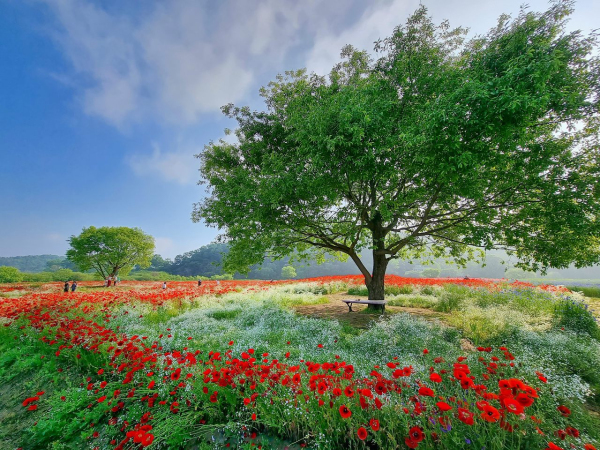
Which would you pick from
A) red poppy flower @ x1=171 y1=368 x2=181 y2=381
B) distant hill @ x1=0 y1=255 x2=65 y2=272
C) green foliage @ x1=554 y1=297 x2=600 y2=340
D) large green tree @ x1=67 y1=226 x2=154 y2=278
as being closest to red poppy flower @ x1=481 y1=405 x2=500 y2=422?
red poppy flower @ x1=171 y1=368 x2=181 y2=381

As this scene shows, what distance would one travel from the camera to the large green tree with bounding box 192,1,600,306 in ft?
17.8

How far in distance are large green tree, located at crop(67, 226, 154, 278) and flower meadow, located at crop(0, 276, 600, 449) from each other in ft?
84.5

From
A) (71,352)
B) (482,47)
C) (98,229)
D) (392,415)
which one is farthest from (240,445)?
(98,229)

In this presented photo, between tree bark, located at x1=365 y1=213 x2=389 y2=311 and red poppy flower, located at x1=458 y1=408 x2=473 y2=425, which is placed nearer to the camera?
red poppy flower, located at x1=458 y1=408 x2=473 y2=425

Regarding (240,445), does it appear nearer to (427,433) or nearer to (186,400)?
(186,400)

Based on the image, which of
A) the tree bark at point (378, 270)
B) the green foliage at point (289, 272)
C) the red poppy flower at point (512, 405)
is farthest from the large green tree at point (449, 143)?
the green foliage at point (289, 272)

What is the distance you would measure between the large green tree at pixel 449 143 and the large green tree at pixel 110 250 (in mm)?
29382

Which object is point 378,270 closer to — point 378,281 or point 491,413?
point 378,281

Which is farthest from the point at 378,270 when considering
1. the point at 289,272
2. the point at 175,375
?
the point at 289,272

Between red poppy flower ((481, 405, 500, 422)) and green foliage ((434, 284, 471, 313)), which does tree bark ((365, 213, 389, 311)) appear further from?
red poppy flower ((481, 405, 500, 422))

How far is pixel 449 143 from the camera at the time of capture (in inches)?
219

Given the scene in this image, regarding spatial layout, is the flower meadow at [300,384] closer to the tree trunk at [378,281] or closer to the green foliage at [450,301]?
the green foliage at [450,301]

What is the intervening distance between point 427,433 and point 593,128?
9.93 m

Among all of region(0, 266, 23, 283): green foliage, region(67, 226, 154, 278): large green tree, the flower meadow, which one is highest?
region(67, 226, 154, 278): large green tree
